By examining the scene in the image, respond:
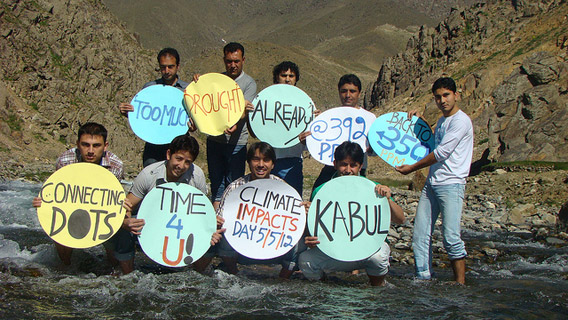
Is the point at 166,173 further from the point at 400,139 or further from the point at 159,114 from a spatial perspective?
the point at 400,139

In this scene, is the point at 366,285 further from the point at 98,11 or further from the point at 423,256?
the point at 98,11

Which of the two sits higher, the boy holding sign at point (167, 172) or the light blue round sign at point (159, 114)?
the light blue round sign at point (159, 114)

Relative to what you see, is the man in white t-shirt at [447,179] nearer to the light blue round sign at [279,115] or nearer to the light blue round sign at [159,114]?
the light blue round sign at [279,115]

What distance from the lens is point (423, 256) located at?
18.4 ft

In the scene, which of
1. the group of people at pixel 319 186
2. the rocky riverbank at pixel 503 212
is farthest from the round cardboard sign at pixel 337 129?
the rocky riverbank at pixel 503 212

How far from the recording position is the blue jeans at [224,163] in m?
6.16

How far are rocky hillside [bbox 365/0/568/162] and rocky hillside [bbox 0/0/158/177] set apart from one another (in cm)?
1569

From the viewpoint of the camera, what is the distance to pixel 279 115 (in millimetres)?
6086

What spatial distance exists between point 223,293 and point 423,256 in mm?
2142

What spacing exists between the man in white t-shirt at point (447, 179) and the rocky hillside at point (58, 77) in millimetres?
17419

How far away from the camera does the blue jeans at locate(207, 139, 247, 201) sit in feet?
20.2

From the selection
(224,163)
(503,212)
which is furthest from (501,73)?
(224,163)

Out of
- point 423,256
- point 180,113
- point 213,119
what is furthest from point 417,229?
point 180,113

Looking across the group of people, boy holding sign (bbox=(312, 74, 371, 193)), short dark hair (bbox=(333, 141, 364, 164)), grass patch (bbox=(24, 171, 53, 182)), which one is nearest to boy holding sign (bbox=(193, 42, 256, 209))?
the group of people
